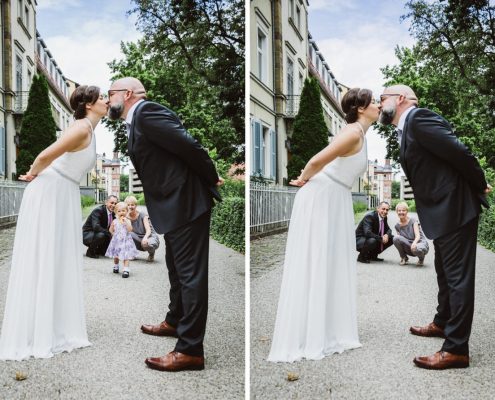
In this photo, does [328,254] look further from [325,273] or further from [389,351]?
[389,351]

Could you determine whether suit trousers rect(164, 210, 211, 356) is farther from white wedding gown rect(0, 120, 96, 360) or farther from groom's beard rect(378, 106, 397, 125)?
groom's beard rect(378, 106, 397, 125)

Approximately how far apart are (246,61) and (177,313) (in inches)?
58.5

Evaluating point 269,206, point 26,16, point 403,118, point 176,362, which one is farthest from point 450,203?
point 26,16

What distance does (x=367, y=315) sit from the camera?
3186 millimetres

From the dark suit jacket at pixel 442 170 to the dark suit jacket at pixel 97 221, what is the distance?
1590mm

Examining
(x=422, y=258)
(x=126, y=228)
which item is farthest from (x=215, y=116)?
(x=422, y=258)

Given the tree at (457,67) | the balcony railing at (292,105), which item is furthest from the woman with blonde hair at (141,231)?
the tree at (457,67)

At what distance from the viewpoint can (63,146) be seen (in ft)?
10.3

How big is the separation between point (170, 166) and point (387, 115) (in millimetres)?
1113

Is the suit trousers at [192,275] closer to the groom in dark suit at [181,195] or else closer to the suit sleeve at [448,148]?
the groom in dark suit at [181,195]

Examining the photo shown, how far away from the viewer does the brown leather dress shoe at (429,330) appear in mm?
3045

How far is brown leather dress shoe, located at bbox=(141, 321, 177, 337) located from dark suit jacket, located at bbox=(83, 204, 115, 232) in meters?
0.59

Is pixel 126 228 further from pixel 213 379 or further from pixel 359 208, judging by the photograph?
pixel 359 208

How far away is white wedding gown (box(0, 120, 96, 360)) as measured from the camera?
308 centimetres
